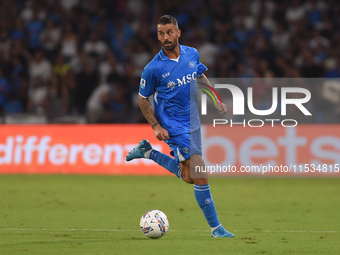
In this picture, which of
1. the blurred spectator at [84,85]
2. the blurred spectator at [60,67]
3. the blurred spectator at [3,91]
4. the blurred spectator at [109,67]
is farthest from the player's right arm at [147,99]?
the blurred spectator at [3,91]

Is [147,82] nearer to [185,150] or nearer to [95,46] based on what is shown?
[185,150]

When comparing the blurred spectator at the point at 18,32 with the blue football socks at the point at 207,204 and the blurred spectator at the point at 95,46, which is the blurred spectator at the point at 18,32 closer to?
the blurred spectator at the point at 95,46

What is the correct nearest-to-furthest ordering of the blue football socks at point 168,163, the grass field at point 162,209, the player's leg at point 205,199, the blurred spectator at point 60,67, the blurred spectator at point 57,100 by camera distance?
the grass field at point 162,209
the player's leg at point 205,199
the blue football socks at point 168,163
the blurred spectator at point 57,100
the blurred spectator at point 60,67

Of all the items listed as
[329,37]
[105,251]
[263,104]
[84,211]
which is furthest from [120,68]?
[105,251]

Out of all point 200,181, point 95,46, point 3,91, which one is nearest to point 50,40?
point 95,46

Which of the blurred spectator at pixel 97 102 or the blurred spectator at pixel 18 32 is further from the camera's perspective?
the blurred spectator at pixel 18 32

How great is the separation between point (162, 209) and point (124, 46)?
8307 mm

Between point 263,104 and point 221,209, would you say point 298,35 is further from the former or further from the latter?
point 221,209

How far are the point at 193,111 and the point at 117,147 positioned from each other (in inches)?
238

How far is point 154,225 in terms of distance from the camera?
5703 millimetres

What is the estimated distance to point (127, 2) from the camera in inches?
653

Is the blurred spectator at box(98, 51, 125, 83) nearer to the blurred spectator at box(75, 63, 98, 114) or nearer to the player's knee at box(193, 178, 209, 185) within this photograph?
the blurred spectator at box(75, 63, 98, 114)

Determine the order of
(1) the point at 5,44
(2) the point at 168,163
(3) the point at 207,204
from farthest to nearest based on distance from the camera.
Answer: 1. (1) the point at 5,44
2. (2) the point at 168,163
3. (3) the point at 207,204

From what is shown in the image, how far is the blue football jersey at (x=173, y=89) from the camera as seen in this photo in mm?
5984
